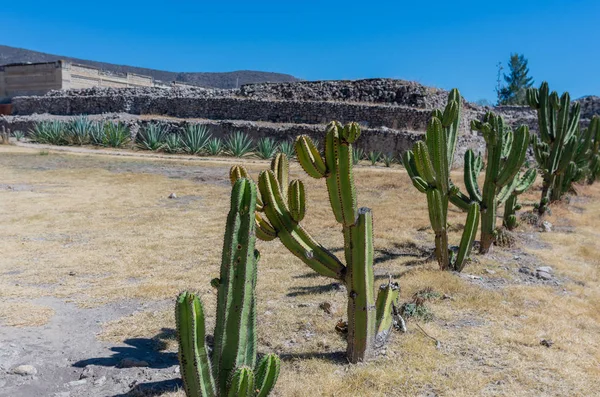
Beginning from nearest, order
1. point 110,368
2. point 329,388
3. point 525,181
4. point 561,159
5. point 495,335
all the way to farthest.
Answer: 1. point 329,388
2. point 110,368
3. point 495,335
4. point 525,181
5. point 561,159

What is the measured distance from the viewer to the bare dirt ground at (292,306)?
3279 mm

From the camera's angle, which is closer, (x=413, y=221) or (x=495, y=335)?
(x=495, y=335)

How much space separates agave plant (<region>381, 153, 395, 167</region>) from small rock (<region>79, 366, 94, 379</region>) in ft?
51.2

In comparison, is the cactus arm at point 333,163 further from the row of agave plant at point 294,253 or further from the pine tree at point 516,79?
the pine tree at point 516,79

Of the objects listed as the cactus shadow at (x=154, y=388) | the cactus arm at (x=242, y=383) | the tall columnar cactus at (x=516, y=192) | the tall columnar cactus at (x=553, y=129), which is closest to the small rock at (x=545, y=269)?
the tall columnar cactus at (x=516, y=192)

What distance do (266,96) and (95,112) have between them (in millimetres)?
9244

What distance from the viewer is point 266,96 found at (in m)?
25.8

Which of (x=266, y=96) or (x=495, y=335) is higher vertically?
(x=266, y=96)

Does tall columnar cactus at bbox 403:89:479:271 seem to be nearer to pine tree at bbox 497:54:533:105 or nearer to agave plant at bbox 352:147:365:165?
agave plant at bbox 352:147:365:165

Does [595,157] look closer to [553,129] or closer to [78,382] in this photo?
[553,129]

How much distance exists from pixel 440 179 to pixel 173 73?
8187 cm

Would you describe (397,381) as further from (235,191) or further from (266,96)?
(266,96)

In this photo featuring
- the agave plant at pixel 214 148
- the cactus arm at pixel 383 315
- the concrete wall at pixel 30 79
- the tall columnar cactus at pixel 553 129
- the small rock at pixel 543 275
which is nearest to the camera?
the cactus arm at pixel 383 315

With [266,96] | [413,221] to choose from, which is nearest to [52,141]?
[266,96]
